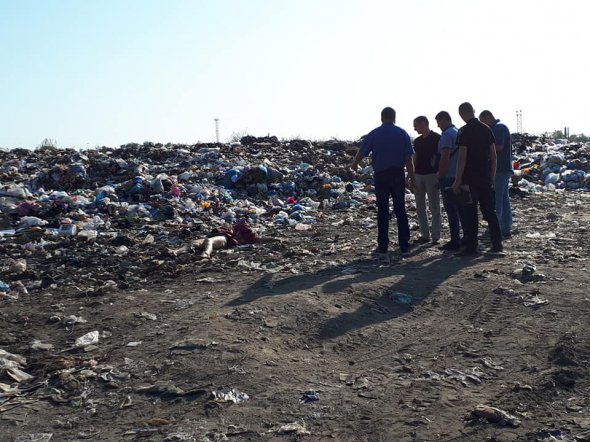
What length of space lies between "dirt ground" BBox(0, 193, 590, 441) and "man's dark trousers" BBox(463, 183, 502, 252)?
0.80 feet

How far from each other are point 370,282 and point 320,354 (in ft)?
5.21

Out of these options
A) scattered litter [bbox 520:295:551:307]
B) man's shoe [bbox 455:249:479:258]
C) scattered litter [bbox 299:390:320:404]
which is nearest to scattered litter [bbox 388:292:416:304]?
scattered litter [bbox 520:295:551:307]

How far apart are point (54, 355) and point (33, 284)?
245 cm

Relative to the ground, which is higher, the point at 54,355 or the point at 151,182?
the point at 151,182

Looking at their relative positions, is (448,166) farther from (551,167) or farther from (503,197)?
(551,167)

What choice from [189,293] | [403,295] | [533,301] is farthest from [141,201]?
[533,301]

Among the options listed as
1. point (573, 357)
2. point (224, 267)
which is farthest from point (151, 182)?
point (573, 357)

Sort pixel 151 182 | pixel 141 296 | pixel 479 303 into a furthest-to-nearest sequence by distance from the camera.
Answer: pixel 151 182 < pixel 141 296 < pixel 479 303

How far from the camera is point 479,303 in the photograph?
5652 millimetres

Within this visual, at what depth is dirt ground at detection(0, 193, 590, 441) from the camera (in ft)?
12.1

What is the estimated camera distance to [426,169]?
26.0 ft

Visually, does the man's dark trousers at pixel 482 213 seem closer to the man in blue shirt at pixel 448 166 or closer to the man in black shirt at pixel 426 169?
the man in blue shirt at pixel 448 166

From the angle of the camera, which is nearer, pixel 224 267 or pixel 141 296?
pixel 141 296

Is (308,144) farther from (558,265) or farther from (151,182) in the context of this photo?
(558,265)
